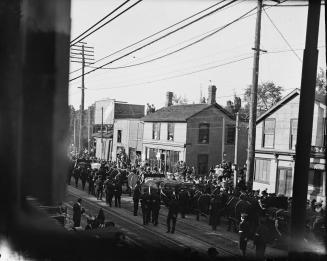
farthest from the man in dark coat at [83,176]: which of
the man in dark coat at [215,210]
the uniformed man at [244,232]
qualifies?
the uniformed man at [244,232]

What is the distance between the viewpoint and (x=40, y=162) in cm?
432

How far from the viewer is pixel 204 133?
103ft

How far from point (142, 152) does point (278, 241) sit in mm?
26634

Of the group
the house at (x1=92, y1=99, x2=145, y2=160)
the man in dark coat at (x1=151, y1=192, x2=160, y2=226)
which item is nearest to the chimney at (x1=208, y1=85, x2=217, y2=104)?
the house at (x1=92, y1=99, x2=145, y2=160)

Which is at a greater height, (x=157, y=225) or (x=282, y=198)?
Result: (x=282, y=198)

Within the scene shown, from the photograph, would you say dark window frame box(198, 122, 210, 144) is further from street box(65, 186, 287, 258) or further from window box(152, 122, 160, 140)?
street box(65, 186, 287, 258)

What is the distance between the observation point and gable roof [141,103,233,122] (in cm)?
3123

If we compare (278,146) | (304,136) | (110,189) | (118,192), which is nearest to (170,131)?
(278,146)

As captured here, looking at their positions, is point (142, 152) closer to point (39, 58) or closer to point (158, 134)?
point (158, 134)

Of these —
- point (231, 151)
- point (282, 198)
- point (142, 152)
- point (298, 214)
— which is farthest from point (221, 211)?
point (142, 152)

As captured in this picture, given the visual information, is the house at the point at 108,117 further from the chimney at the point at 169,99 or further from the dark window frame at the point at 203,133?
the dark window frame at the point at 203,133

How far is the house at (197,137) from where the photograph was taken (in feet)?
101

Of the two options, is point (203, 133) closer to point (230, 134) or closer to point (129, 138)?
point (230, 134)

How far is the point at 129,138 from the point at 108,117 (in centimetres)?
786
